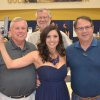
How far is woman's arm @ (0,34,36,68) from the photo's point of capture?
2.41 metres

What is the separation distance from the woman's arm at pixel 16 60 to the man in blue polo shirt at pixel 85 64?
356mm

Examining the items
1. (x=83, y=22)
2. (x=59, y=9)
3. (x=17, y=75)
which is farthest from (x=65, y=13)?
(x=17, y=75)

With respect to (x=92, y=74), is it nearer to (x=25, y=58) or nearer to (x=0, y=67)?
(x=25, y=58)

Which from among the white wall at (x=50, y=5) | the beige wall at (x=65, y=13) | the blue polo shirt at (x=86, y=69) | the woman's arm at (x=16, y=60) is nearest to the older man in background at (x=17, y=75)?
the woman's arm at (x=16, y=60)

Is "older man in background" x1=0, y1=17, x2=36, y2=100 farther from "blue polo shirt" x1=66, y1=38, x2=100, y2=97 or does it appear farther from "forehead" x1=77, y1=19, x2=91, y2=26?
"forehead" x1=77, y1=19, x2=91, y2=26

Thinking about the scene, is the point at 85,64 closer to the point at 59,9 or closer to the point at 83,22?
the point at 83,22

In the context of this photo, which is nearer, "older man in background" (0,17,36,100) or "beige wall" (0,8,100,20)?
"older man in background" (0,17,36,100)

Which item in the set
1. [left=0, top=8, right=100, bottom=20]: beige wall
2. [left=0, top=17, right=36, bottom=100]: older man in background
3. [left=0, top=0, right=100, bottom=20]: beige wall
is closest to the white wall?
[left=0, top=0, right=100, bottom=20]: beige wall

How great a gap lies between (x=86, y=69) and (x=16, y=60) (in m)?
0.61

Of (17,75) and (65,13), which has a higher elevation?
(65,13)

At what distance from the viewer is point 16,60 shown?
2.47 meters

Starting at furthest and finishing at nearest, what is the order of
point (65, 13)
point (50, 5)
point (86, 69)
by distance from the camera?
point (65, 13)
point (50, 5)
point (86, 69)

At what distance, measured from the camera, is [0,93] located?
2559 millimetres

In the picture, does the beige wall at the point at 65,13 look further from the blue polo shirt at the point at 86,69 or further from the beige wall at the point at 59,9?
the blue polo shirt at the point at 86,69
